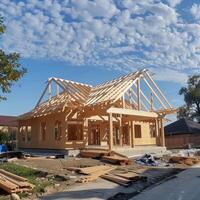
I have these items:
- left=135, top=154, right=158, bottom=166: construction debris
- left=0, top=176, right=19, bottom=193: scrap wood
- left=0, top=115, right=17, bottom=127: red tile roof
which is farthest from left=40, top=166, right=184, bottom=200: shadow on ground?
left=0, top=115, right=17, bottom=127: red tile roof

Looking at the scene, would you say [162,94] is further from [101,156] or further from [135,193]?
[135,193]

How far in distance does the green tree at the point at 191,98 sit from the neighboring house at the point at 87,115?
23.8 m

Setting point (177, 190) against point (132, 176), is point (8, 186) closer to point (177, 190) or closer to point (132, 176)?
point (132, 176)

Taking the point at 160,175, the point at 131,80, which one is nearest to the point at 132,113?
the point at 131,80

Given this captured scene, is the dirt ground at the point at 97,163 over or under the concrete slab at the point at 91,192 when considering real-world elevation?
over

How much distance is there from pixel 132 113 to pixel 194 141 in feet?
69.3

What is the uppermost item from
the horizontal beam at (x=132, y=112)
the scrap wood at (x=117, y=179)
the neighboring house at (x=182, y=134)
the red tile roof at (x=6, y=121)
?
the red tile roof at (x=6, y=121)

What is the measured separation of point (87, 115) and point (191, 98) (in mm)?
31926

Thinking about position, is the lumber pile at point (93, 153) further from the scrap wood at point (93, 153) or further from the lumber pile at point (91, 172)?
the lumber pile at point (91, 172)

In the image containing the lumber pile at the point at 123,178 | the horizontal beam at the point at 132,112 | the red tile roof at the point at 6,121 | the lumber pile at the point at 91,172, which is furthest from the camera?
the red tile roof at the point at 6,121

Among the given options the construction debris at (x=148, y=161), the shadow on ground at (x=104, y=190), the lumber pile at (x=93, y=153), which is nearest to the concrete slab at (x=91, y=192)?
the shadow on ground at (x=104, y=190)

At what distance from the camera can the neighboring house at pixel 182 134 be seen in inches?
1801

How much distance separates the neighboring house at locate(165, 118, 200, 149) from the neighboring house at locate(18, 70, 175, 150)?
13.2 meters

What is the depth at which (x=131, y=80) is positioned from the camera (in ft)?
91.7
